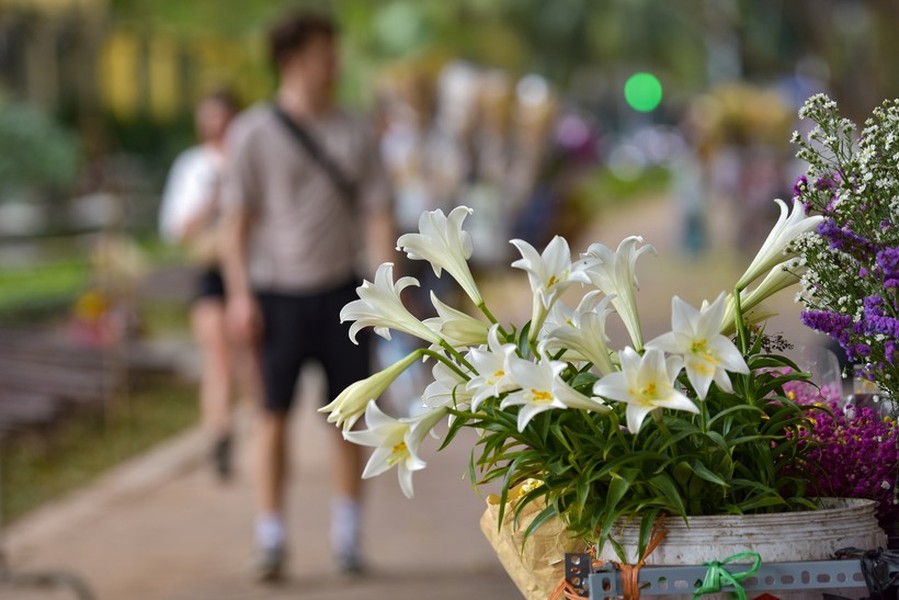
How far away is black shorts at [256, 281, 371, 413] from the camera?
22.5 feet

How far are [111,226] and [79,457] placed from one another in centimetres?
223

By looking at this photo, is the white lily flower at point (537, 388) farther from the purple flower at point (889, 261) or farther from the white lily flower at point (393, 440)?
the purple flower at point (889, 261)

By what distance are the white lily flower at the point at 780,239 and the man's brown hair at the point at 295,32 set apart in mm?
4618

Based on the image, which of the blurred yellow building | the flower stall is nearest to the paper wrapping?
the flower stall

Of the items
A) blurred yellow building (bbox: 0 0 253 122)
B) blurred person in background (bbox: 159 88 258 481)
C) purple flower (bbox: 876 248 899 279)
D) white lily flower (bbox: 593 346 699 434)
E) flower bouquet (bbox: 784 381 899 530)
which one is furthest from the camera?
blurred yellow building (bbox: 0 0 253 122)

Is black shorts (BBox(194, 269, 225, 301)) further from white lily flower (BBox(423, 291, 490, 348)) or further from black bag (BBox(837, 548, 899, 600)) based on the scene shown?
black bag (BBox(837, 548, 899, 600))

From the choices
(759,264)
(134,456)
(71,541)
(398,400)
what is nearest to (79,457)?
(134,456)

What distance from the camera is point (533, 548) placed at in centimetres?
247

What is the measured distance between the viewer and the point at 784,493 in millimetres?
2398

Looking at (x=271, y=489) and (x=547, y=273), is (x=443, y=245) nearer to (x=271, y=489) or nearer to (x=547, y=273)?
(x=547, y=273)

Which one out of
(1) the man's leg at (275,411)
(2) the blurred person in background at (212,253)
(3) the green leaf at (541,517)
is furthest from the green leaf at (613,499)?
(2) the blurred person in background at (212,253)

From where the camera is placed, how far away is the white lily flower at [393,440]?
235 centimetres

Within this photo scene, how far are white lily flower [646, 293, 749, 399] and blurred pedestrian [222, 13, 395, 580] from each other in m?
4.63

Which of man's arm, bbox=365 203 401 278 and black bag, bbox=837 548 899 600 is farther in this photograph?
man's arm, bbox=365 203 401 278
